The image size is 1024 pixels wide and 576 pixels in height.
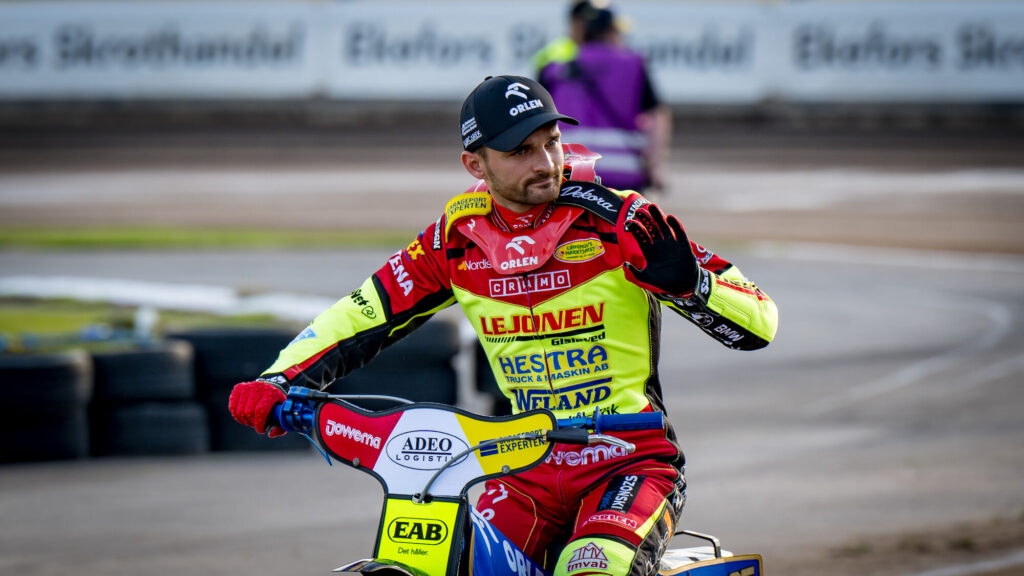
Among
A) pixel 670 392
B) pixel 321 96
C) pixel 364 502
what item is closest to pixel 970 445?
pixel 670 392

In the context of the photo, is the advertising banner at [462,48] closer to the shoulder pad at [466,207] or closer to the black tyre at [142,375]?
the black tyre at [142,375]

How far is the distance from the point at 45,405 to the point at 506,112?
Answer: 462 cm

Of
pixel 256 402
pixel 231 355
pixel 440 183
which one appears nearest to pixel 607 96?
pixel 231 355

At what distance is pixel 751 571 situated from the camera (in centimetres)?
Result: 374

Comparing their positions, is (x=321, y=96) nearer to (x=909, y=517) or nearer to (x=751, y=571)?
(x=909, y=517)

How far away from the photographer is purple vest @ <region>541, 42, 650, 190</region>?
24.5ft

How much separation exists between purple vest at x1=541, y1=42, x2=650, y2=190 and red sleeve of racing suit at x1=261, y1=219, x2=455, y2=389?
3.71 metres

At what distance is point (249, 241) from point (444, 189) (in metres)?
4.51

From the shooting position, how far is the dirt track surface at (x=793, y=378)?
6.01 metres

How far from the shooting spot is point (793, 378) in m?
9.26

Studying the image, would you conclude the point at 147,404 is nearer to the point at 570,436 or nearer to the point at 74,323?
the point at 74,323

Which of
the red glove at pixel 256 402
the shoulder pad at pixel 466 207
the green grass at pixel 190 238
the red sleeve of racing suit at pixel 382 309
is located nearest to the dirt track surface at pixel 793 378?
the green grass at pixel 190 238

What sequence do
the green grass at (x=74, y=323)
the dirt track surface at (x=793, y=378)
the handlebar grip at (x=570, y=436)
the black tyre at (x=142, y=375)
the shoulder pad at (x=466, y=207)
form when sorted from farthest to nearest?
1. the green grass at (x=74, y=323)
2. the black tyre at (x=142, y=375)
3. the dirt track surface at (x=793, y=378)
4. the shoulder pad at (x=466, y=207)
5. the handlebar grip at (x=570, y=436)

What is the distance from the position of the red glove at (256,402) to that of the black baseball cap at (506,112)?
2.84 feet
